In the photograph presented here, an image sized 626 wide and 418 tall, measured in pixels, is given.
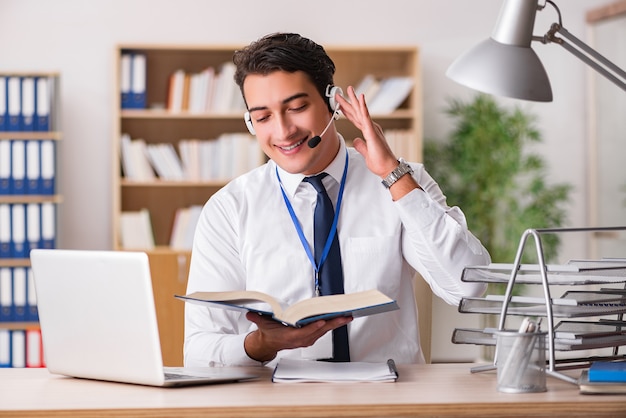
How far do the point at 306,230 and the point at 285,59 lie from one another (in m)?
0.40

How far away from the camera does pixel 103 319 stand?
162 cm

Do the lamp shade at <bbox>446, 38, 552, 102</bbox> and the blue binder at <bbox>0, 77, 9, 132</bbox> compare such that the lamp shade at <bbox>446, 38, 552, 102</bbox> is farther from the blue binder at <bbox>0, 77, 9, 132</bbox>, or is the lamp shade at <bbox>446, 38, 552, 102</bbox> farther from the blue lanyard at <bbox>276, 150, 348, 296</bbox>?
the blue binder at <bbox>0, 77, 9, 132</bbox>

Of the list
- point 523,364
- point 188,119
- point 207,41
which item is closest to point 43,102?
point 188,119

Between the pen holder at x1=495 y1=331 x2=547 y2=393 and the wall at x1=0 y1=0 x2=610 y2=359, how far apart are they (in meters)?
3.96

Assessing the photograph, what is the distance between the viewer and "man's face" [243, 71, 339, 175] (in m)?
2.12

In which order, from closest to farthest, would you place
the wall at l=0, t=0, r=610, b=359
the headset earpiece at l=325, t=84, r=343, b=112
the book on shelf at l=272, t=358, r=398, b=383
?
the book on shelf at l=272, t=358, r=398, b=383 < the headset earpiece at l=325, t=84, r=343, b=112 < the wall at l=0, t=0, r=610, b=359

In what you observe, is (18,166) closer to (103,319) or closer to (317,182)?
(317,182)

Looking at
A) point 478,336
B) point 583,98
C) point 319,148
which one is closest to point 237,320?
point 319,148

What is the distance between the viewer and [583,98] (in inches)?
220

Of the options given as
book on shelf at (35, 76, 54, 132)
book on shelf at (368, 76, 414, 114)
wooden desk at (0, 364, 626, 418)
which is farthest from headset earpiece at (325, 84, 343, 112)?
book on shelf at (35, 76, 54, 132)

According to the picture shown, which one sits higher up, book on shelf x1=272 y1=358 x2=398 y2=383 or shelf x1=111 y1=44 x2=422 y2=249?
shelf x1=111 y1=44 x2=422 y2=249

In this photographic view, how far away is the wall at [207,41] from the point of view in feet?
17.4

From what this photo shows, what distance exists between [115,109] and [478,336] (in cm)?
363

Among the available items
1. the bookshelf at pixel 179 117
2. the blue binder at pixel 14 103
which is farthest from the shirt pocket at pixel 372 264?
the blue binder at pixel 14 103
